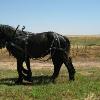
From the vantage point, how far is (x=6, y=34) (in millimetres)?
14625

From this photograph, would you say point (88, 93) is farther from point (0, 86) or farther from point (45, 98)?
point (0, 86)

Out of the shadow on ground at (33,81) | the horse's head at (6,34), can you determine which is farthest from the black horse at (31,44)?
the shadow on ground at (33,81)

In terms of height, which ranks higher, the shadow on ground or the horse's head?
the horse's head

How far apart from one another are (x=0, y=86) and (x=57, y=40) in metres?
2.89

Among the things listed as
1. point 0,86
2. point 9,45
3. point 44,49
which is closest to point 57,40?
point 44,49

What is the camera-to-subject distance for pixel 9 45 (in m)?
14.6

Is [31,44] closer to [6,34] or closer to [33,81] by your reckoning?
[6,34]

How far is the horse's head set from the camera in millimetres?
14578

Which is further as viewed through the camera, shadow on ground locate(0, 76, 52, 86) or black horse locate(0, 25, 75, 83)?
shadow on ground locate(0, 76, 52, 86)

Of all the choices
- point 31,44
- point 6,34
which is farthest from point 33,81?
point 6,34

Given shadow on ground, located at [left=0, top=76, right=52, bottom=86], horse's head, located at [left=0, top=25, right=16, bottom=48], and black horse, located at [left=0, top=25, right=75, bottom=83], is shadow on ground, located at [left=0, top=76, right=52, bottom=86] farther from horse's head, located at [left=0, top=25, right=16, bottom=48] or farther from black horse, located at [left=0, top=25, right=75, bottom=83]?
horse's head, located at [left=0, top=25, right=16, bottom=48]

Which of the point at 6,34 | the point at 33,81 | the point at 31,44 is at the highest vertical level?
the point at 6,34

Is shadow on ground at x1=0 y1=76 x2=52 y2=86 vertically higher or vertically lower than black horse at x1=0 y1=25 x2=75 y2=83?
lower

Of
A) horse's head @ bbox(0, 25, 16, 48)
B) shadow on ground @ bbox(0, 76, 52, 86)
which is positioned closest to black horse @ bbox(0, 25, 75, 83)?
horse's head @ bbox(0, 25, 16, 48)
